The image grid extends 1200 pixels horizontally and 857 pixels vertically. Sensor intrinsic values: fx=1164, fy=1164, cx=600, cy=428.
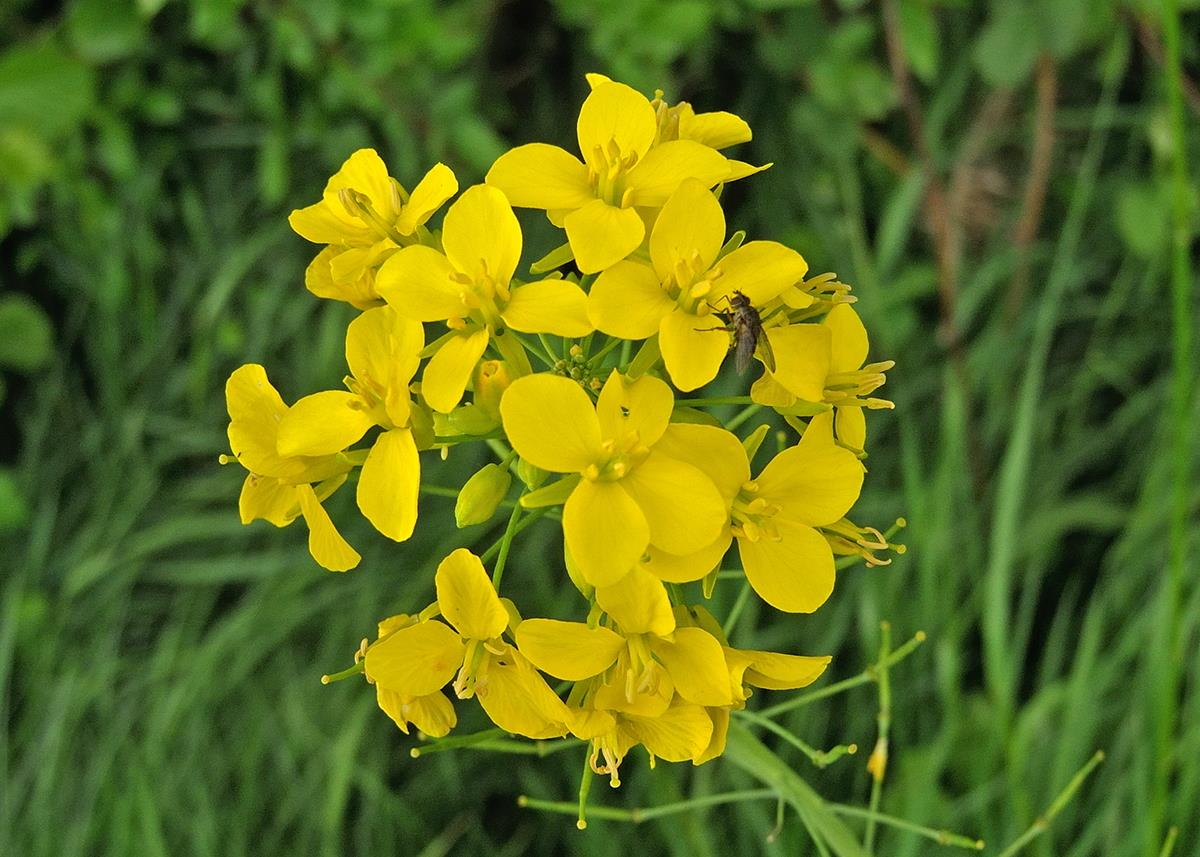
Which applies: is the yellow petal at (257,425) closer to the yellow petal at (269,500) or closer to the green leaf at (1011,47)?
the yellow petal at (269,500)

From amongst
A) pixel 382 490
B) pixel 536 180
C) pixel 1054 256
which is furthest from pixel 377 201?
pixel 1054 256

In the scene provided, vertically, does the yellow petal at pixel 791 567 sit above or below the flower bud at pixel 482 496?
above

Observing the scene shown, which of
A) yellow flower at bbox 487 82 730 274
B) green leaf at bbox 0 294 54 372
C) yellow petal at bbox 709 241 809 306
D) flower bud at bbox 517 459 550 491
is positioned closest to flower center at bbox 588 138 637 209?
yellow flower at bbox 487 82 730 274

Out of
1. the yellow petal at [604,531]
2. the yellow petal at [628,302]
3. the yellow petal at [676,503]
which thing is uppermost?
the yellow petal at [628,302]

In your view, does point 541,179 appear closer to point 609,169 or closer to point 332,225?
point 609,169

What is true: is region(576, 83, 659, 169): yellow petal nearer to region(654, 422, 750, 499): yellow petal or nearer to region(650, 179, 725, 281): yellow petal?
region(650, 179, 725, 281): yellow petal

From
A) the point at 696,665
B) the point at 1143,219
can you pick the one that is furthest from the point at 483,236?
the point at 1143,219

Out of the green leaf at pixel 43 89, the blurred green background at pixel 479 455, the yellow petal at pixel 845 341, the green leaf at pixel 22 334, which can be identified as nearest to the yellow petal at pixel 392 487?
the yellow petal at pixel 845 341
